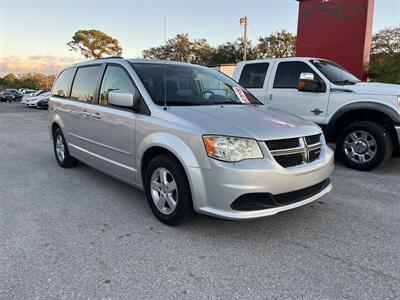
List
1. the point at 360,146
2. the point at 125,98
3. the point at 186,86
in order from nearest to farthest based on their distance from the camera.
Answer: the point at 125,98
the point at 186,86
the point at 360,146

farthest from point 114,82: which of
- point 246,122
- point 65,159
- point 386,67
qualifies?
point 386,67

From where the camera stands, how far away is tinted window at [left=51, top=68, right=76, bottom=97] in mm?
5485

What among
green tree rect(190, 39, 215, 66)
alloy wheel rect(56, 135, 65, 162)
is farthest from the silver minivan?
green tree rect(190, 39, 215, 66)

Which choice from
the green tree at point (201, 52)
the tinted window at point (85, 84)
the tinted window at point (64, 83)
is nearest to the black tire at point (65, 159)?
the tinted window at point (64, 83)

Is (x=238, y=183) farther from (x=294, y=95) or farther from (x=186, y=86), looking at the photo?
(x=294, y=95)

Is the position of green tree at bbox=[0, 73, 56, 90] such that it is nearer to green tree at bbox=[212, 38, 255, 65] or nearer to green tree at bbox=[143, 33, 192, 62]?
green tree at bbox=[143, 33, 192, 62]

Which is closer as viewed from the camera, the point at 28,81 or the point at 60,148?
the point at 60,148

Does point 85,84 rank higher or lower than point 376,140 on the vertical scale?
higher

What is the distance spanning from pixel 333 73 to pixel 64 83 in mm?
4797

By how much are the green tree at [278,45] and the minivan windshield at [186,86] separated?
3378 centimetres

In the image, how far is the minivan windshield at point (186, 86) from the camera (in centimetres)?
373

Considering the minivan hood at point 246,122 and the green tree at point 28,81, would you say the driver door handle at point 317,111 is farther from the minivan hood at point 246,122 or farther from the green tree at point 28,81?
the green tree at point 28,81

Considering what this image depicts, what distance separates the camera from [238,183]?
285cm

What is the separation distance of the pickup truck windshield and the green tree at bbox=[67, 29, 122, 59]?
5262 cm
